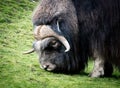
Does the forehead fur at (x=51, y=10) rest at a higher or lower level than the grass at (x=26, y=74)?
higher

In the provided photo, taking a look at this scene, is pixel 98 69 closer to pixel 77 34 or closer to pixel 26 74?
pixel 77 34

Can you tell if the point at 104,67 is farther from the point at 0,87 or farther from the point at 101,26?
the point at 0,87

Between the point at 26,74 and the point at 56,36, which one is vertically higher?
the point at 56,36

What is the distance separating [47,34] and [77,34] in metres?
0.48

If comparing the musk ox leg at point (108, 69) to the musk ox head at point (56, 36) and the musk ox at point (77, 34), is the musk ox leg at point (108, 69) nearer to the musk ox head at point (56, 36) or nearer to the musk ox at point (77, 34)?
the musk ox at point (77, 34)

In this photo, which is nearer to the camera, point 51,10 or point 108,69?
Answer: point 51,10

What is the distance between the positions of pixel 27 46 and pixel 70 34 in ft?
7.28

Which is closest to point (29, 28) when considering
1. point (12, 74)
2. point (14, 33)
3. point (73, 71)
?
point (14, 33)

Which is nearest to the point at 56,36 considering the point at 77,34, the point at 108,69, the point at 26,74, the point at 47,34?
the point at 47,34

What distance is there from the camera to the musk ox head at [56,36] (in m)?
5.75

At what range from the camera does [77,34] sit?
571cm

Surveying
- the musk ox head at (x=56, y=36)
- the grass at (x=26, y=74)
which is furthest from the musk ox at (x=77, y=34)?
the grass at (x=26, y=74)

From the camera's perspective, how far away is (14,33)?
8.80m

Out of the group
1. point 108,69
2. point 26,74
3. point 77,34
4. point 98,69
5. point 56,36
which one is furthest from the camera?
point 108,69
